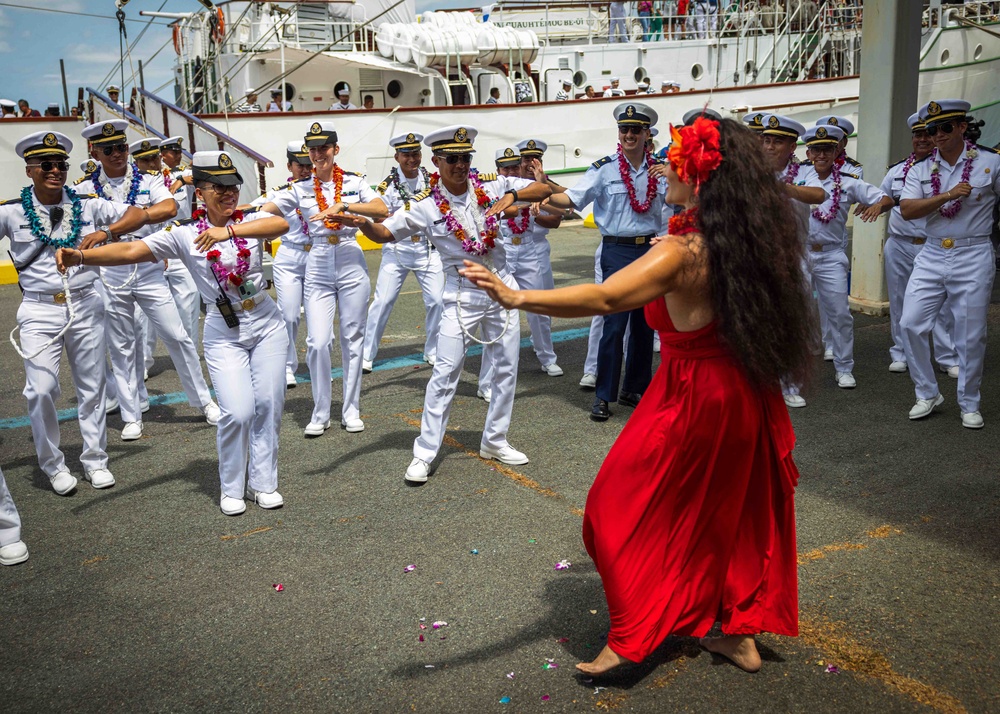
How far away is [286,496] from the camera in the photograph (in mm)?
5910

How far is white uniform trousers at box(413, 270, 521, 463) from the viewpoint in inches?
241

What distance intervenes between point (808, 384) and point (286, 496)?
3513 mm

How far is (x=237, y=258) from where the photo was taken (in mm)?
5508

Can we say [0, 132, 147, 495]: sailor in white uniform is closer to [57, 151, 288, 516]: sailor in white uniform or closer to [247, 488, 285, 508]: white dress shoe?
[57, 151, 288, 516]: sailor in white uniform

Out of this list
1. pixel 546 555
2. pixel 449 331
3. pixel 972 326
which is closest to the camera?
pixel 546 555

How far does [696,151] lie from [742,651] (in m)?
1.99

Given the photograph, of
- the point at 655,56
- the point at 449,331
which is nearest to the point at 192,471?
the point at 449,331

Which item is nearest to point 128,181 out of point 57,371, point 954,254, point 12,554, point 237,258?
point 57,371

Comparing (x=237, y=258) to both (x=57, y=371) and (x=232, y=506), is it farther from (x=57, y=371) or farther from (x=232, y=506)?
(x=57, y=371)

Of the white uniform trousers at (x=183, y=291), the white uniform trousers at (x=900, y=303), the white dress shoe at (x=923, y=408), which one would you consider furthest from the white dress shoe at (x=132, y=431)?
the white uniform trousers at (x=900, y=303)

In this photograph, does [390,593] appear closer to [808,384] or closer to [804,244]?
[808,384]

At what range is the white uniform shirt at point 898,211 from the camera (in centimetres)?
739

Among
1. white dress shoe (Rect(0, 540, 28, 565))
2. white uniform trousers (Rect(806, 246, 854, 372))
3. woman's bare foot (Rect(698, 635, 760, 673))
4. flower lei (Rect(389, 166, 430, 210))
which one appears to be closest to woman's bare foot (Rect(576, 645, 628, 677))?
woman's bare foot (Rect(698, 635, 760, 673))

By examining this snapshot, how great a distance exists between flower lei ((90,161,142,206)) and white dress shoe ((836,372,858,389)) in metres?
6.23
